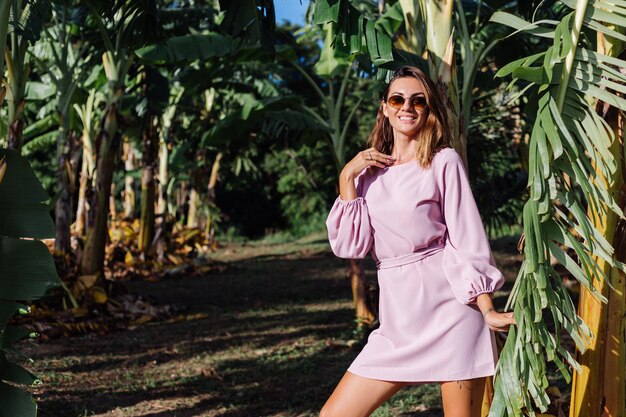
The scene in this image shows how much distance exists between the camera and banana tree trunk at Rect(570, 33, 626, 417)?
10.6 feet

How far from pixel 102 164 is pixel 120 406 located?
186 inches

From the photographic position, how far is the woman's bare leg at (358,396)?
2.79 metres

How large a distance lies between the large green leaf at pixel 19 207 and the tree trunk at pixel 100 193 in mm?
6575

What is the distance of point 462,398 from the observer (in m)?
2.72

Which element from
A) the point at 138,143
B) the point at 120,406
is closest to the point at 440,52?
the point at 120,406

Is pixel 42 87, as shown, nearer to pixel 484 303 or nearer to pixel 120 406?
pixel 120 406

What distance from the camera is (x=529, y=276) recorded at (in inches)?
98.0

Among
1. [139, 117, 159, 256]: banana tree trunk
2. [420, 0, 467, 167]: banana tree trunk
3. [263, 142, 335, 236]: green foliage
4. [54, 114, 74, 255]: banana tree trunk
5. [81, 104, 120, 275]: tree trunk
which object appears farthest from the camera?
[263, 142, 335, 236]: green foliage

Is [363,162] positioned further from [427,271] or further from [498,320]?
[498,320]

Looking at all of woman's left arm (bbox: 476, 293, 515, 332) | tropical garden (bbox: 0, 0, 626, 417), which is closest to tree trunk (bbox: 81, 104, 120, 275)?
tropical garden (bbox: 0, 0, 626, 417)

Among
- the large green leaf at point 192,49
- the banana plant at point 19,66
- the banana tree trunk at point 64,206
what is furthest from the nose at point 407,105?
the banana tree trunk at point 64,206

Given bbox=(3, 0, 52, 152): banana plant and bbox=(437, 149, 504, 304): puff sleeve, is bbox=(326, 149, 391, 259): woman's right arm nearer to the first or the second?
bbox=(437, 149, 504, 304): puff sleeve

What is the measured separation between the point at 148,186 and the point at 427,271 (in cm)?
1197

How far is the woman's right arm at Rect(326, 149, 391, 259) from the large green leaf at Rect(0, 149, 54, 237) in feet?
4.11
